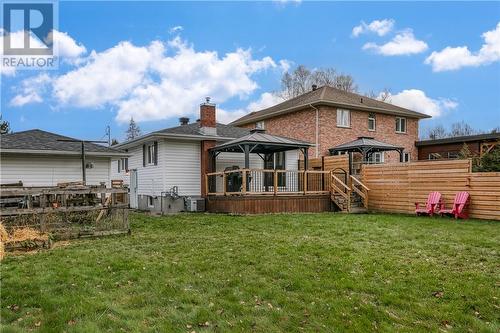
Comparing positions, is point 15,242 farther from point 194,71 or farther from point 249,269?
point 194,71

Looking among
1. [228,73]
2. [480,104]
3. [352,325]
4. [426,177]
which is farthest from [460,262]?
[480,104]

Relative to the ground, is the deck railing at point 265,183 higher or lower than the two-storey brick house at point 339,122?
lower

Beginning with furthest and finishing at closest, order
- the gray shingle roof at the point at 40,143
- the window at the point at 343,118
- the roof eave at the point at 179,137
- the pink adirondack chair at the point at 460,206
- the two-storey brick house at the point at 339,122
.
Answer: the window at the point at 343,118 → the two-storey brick house at the point at 339,122 → the roof eave at the point at 179,137 → the gray shingle roof at the point at 40,143 → the pink adirondack chair at the point at 460,206

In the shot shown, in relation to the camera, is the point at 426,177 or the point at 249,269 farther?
the point at 426,177

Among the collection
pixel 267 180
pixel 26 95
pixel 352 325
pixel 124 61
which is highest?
pixel 124 61

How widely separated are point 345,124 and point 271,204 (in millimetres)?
10804

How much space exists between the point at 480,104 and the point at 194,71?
18194 mm

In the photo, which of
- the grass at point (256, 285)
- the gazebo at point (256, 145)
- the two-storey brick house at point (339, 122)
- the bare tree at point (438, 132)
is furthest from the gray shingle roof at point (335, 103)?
the bare tree at point (438, 132)

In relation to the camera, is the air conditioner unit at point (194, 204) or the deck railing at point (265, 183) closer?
the deck railing at point (265, 183)

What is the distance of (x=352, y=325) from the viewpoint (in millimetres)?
4074

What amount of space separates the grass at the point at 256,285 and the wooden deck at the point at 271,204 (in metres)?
5.52

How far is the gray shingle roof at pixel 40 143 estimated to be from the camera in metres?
13.7

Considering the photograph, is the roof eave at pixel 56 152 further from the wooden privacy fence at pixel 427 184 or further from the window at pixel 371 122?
the window at pixel 371 122

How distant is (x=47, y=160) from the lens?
46.6 feet
